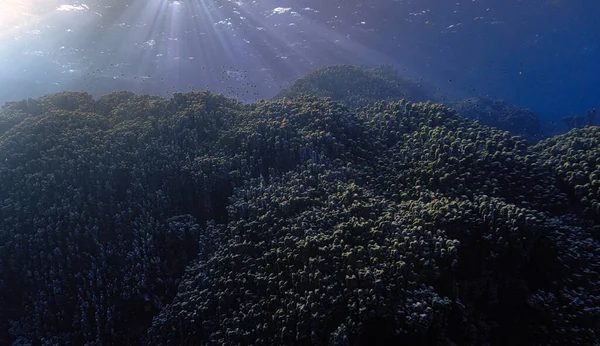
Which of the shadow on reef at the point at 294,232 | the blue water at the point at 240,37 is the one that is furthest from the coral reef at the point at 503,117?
the shadow on reef at the point at 294,232

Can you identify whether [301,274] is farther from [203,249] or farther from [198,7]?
[198,7]

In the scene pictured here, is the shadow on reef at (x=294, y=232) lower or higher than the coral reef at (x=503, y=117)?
higher

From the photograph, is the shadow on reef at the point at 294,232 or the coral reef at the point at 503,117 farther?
the coral reef at the point at 503,117

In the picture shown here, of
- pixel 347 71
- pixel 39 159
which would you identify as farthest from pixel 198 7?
pixel 39 159

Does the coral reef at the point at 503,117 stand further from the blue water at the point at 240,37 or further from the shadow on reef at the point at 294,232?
the shadow on reef at the point at 294,232

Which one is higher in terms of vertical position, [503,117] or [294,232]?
[294,232]

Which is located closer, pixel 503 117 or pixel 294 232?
pixel 294 232
